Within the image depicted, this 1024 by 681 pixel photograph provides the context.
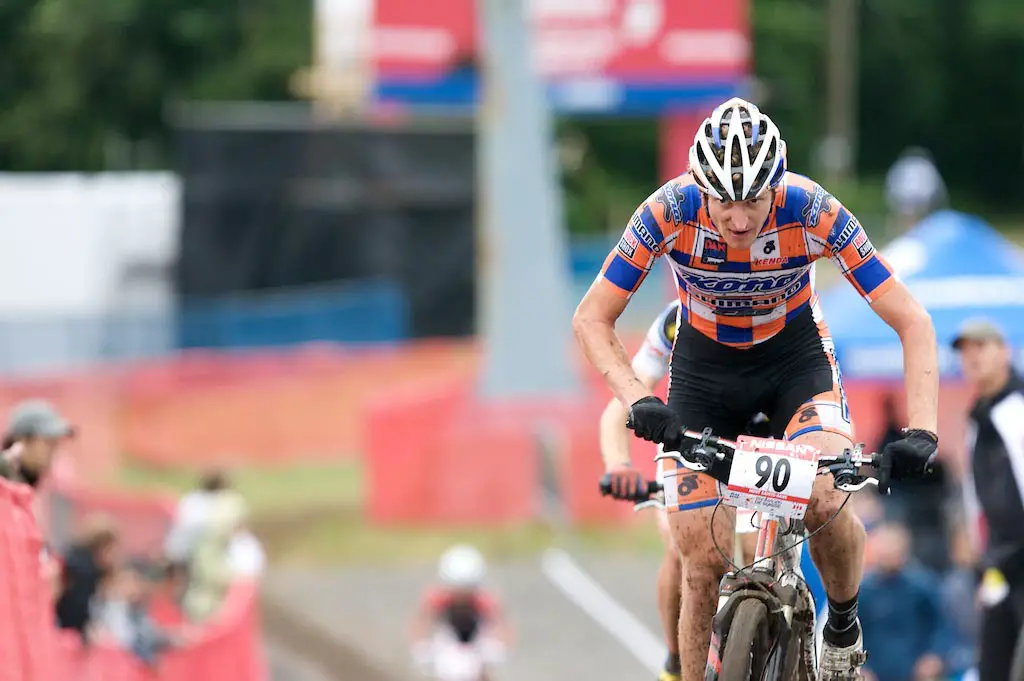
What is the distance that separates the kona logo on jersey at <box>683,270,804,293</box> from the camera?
20.0 ft

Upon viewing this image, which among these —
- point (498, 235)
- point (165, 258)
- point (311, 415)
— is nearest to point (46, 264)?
point (165, 258)

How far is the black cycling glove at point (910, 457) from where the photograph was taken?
5594mm

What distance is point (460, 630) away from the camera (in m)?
13.2

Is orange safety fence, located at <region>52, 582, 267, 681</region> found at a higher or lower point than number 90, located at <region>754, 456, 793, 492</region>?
lower

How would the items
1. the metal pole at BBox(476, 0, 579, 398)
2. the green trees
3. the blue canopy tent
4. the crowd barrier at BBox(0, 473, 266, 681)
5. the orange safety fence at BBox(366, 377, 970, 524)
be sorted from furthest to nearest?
1. the green trees
2. the metal pole at BBox(476, 0, 579, 398)
3. the orange safety fence at BBox(366, 377, 970, 524)
4. the blue canopy tent
5. the crowd barrier at BBox(0, 473, 266, 681)

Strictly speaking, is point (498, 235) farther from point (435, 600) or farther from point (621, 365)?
point (621, 365)

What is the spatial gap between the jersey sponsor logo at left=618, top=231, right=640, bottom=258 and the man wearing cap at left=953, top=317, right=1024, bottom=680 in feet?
10.1

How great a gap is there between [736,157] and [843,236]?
1.88 feet

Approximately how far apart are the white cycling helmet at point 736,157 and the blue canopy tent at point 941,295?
7.01 metres

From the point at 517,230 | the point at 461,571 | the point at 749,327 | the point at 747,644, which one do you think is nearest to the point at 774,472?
the point at 747,644

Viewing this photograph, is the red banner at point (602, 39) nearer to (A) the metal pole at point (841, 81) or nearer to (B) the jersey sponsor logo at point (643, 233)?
(B) the jersey sponsor logo at point (643, 233)

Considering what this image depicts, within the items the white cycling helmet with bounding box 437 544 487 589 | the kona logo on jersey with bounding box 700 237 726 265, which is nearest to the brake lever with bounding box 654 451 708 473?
the kona logo on jersey with bounding box 700 237 726 265

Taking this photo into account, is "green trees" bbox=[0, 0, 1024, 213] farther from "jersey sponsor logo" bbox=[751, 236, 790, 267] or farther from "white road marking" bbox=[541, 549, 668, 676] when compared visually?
"jersey sponsor logo" bbox=[751, 236, 790, 267]

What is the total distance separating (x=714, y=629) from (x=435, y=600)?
7870 mm
